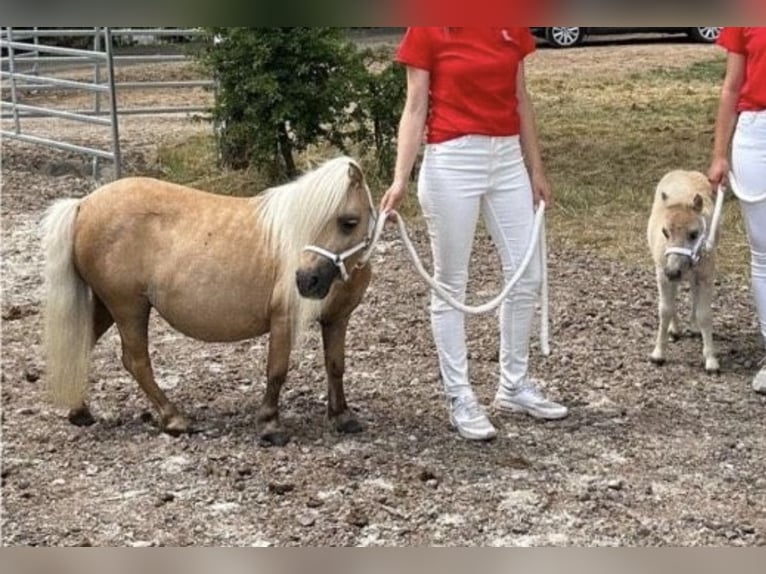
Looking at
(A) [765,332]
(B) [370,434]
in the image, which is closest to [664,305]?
(A) [765,332]

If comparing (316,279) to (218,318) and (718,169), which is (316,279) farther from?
(718,169)

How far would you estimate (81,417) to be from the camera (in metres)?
4.04

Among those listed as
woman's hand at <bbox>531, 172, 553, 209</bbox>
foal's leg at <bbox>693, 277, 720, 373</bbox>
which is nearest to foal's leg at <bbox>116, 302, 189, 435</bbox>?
woman's hand at <bbox>531, 172, 553, 209</bbox>

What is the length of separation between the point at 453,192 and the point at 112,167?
5.29m

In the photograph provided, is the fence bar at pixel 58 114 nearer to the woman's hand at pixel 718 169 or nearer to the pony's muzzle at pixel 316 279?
the pony's muzzle at pixel 316 279

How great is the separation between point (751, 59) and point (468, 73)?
3.63 ft

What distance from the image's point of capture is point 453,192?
11.8ft

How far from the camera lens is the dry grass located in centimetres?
682

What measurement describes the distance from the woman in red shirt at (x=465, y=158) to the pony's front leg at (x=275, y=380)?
1.69 ft

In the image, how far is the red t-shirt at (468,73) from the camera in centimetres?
345

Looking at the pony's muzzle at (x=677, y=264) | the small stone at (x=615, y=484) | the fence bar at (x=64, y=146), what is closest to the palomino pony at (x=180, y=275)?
the small stone at (x=615, y=484)

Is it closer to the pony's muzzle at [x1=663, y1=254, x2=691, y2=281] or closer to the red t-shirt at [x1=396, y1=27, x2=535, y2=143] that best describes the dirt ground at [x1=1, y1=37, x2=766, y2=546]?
the pony's muzzle at [x1=663, y1=254, x2=691, y2=281]
